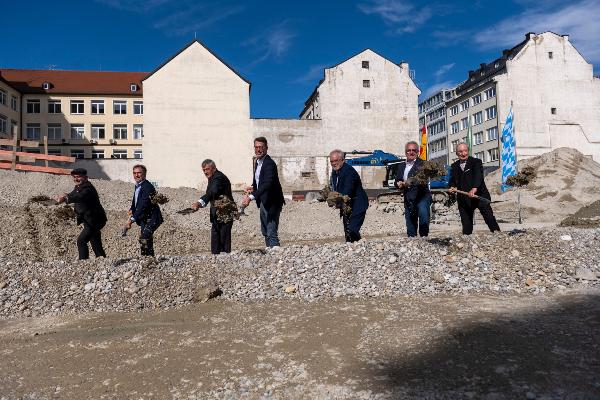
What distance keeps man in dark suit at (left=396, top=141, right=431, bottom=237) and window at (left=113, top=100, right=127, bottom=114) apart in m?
47.4

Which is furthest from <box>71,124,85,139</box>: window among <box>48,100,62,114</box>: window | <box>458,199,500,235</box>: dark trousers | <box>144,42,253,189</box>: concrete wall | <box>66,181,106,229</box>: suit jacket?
<box>458,199,500,235</box>: dark trousers

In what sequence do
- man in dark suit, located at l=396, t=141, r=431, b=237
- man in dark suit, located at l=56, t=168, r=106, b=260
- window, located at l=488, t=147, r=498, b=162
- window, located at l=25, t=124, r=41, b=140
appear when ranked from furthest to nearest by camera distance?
window, located at l=488, t=147, r=498, b=162 < window, located at l=25, t=124, r=41, b=140 < man in dark suit, located at l=396, t=141, r=431, b=237 < man in dark suit, located at l=56, t=168, r=106, b=260

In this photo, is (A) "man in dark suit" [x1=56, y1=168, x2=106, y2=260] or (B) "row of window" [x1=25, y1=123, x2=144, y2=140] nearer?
(A) "man in dark suit" [x1=56, y1=168, x2=106, y2=260]

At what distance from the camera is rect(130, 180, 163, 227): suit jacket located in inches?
299

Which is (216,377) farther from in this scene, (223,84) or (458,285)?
(223,84)

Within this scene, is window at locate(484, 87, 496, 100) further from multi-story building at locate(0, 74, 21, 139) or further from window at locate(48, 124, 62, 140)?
multi-story building at locate(0, 74, 21, 139)

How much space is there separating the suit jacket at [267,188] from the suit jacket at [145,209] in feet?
5.67

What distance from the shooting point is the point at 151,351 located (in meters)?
4.38

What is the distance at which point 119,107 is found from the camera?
49625mm

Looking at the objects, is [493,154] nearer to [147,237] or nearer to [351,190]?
[351,190]

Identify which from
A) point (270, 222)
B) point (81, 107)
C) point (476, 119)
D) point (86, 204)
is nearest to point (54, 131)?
point (81, 107)

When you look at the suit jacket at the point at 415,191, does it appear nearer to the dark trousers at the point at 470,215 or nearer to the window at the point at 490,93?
the dark trousers at the point at 470,215

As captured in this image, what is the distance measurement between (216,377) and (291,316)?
1811mm

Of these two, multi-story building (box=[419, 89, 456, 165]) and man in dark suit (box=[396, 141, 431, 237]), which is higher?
multi-story building (box=[419, 89, 456, 165])
